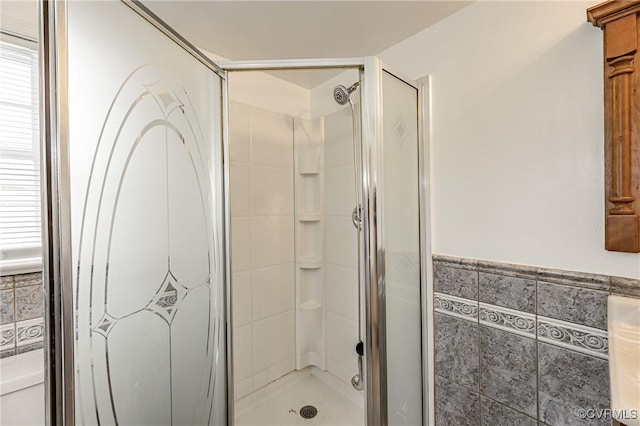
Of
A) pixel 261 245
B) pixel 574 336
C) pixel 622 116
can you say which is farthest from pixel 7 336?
pixel 622 116

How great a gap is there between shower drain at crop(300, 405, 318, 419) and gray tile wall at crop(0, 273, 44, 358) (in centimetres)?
154

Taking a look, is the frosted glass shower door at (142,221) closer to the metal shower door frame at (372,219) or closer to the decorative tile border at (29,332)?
the decorative tile border at (29,332)

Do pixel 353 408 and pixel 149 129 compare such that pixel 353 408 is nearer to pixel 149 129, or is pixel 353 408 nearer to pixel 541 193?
pixel 541 193

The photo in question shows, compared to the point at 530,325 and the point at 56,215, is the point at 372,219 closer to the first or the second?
the point at 530,325

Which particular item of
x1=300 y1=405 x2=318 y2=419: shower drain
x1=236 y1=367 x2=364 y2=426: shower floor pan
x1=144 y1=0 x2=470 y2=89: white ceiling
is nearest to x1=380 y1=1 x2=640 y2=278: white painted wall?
x1=144 y1=0 x2=470 y2=89: white ceiling

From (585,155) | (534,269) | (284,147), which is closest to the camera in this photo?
(585,155)

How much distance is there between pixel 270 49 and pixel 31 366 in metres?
1.54

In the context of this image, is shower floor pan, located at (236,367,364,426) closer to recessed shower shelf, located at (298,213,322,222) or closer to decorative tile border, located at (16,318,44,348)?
recessed shower shelf, located at (298,213,322,222)

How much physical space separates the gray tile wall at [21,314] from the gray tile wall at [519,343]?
52.8 inches

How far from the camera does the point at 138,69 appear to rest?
83cm

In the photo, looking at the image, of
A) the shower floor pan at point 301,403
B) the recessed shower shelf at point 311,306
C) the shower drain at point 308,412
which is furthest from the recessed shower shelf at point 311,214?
the shower drain at point 308,412

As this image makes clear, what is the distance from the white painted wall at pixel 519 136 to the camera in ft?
3.12

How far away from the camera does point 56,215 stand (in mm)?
601

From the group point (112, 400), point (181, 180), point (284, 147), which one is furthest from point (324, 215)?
point (112, 400)
